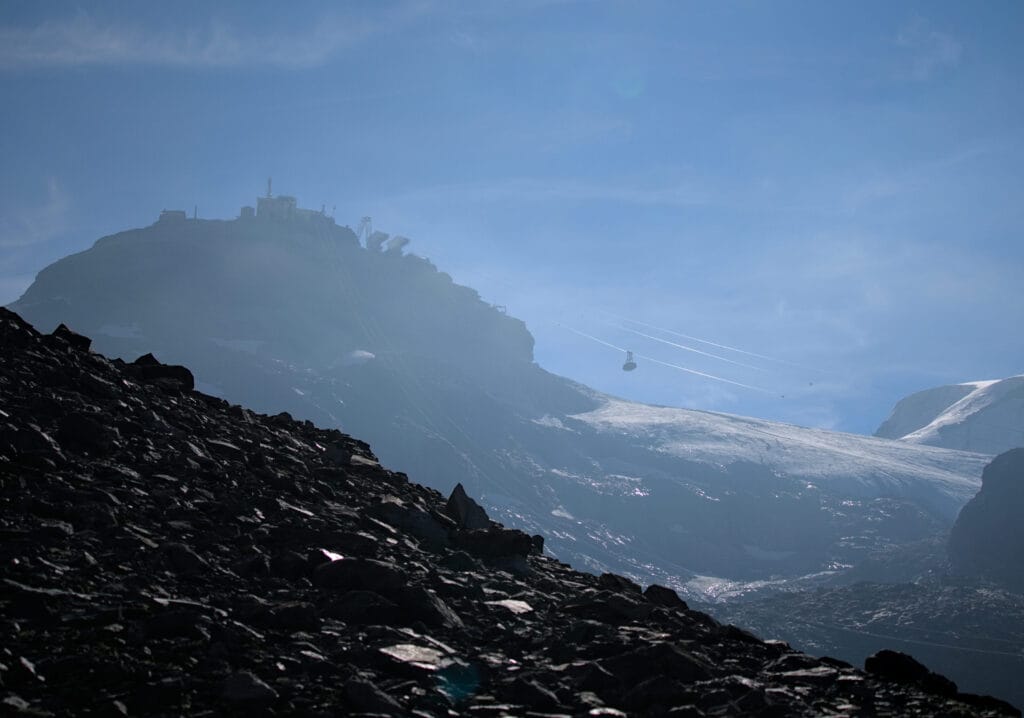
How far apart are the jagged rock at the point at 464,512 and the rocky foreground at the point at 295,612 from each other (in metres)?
0.80

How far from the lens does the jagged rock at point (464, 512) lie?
22.4 meters

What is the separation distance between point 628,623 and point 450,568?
3791mm

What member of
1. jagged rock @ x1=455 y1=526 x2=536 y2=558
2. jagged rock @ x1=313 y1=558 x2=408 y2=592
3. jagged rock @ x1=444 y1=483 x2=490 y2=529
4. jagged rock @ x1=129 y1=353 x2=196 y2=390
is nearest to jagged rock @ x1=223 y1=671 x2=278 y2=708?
jagged rock @ x1=313 y1=558 x2=408 y2=592

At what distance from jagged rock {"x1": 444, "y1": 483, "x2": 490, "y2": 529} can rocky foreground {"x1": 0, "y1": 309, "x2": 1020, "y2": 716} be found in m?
0.80

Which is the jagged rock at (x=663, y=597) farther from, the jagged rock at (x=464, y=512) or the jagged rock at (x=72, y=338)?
the jagged rock at (x=72, y=338)

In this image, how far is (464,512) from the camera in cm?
2266

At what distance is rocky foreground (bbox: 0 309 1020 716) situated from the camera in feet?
38.0

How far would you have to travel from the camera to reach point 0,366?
21.3 m

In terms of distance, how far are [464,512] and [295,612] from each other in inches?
365

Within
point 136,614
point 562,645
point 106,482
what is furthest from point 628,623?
point 106,482

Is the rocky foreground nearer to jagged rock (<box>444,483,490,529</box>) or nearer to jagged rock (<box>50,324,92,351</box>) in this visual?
jagged rock (<box>444,483,490,529</box>)

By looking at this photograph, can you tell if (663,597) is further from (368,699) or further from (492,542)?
(368,699)

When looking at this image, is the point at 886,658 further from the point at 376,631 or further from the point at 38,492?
the point at 38,492

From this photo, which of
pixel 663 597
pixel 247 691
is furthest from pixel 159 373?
pixel 247 691
